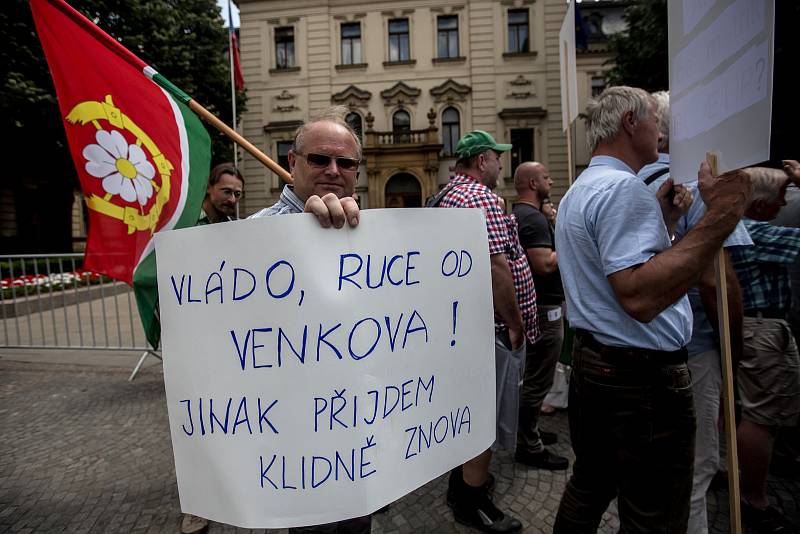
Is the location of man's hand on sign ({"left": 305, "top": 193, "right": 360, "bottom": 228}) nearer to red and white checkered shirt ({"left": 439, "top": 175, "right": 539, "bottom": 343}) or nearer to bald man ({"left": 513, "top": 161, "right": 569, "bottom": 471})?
red and white checkered shirt ({"left": 439, "top": 175, "right": 539, "bottom": 343})

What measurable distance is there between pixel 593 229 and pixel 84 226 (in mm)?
28573

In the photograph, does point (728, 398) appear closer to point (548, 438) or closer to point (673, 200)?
point (673, 200)

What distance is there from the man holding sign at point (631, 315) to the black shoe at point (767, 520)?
1.09 meters

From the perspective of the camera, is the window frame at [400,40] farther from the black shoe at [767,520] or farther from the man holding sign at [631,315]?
the black shoe at [767,520]

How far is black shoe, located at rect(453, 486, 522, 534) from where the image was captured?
7.17 feet

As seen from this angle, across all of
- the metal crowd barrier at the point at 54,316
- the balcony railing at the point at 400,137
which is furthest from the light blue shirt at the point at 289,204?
the balcony railing at the point at 400,137

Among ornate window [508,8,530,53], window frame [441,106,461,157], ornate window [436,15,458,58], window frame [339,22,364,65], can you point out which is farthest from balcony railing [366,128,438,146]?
ornate window [508,8,530,53]

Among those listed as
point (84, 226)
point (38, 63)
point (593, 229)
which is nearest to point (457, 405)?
point (593, 229)

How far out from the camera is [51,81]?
11.6 m

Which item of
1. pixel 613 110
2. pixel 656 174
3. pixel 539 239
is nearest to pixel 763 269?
pixel 656 174

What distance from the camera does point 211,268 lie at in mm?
1150

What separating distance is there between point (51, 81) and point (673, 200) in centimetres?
1459

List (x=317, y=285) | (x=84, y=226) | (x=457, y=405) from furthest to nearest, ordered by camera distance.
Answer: (x=84, y=226) < (x=457, y=405) < (x=317, y=285)

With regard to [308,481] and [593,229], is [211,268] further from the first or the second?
[593,229]
